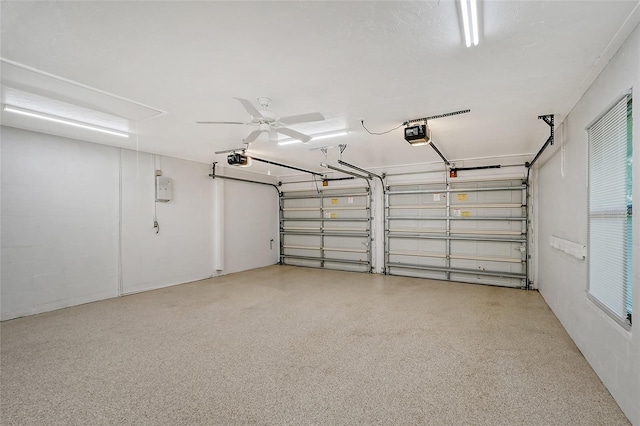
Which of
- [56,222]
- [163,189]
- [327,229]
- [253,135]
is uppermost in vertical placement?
[253,135]

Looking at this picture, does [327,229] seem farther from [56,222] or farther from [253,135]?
[56,222]

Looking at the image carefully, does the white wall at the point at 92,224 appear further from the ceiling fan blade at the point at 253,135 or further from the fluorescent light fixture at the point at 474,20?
the fluorescent light fixture at the point at 474,20

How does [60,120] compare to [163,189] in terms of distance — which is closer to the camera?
[60,120]

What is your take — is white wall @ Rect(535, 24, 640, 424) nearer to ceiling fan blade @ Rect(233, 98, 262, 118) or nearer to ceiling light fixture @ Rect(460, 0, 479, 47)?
ceiling light fixture @ Rect(460, 0, 479, 47)

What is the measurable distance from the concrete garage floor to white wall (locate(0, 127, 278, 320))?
48 cm

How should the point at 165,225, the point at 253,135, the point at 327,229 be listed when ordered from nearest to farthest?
the point at 253,135 → the point at 165,225 → the point at 327,229

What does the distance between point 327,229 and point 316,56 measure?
5.83 meters

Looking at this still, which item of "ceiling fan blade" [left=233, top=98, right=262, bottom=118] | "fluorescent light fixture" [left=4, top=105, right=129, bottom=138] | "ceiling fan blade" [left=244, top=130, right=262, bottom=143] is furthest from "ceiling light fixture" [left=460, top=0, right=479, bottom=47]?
"fluorescent light fixture" [left=4, top=105, right=129, bottom=138]

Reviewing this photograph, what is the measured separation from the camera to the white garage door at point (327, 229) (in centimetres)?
721

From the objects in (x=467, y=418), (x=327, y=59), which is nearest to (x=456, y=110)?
(x=327, y=59)

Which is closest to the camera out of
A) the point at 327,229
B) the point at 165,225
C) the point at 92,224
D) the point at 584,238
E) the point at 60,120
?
the point at 584,238

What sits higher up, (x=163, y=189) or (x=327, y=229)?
(x=163, y=189)

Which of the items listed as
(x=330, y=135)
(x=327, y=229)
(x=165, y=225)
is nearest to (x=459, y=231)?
(x=327, y=229)

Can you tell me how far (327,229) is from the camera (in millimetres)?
7707
